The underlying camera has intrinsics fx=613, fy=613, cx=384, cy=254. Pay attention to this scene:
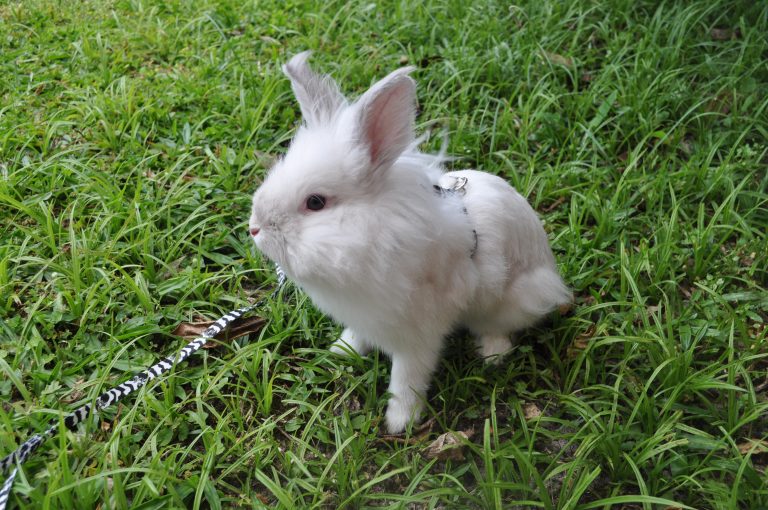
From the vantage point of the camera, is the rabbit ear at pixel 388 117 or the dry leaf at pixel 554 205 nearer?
the rabbit ear at pixel 388 117

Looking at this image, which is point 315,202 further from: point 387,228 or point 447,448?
point 447,448

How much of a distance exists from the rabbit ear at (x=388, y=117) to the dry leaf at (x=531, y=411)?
126cm

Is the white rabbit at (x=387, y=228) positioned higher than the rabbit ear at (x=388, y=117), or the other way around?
the rabbit ear at (x=388, y=117)

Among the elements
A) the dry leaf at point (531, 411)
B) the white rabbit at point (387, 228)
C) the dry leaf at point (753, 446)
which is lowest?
the dry leaf at point (531, 411)

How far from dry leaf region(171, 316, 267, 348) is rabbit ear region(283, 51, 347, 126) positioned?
111 centimetres

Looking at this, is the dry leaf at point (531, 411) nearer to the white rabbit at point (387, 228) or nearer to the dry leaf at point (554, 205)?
the white rabbit at point (387, 228)

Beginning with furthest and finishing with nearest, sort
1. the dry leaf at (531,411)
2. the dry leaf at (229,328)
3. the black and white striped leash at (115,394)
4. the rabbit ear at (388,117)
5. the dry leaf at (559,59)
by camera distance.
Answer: the dry leaf at (559,59), the dry leaf at (229,328), the dry leaf at (531,411), the black and white striped leash at (115,394), the rabbit ear at (388,117)

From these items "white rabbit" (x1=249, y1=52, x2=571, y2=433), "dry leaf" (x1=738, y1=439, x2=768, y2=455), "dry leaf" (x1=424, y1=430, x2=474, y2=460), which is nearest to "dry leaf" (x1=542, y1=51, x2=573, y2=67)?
"white rabbit" (x1=249, y1=52, x2=571, y2=433)

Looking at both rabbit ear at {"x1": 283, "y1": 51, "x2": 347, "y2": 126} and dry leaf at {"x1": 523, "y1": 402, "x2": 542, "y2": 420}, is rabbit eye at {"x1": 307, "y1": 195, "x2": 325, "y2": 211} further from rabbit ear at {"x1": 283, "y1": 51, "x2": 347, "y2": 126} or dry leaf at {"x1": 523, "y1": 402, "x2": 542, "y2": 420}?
dry leaf at {"x1": 523, "y1": 402, "x2": 542, "y2": 420}

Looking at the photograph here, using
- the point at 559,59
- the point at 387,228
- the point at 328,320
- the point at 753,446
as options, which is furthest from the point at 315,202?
the point at 559,59

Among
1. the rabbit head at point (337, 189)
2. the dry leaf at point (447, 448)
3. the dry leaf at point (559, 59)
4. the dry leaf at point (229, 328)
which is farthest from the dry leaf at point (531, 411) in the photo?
the dry leaf at point (559, 59)

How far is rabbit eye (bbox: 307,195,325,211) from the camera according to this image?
198 cm

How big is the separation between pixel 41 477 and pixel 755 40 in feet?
15.7

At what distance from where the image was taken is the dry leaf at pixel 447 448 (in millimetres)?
2344
